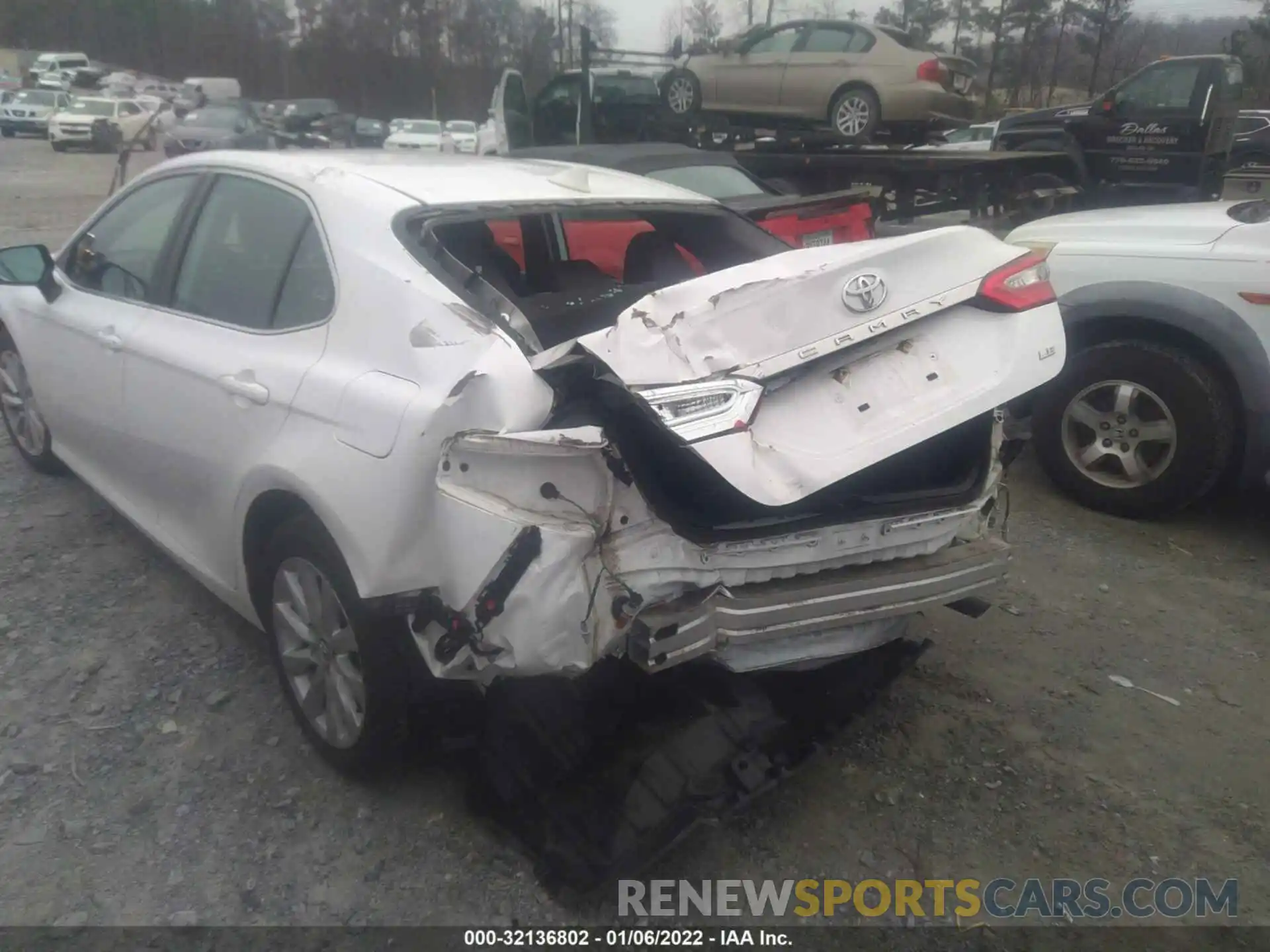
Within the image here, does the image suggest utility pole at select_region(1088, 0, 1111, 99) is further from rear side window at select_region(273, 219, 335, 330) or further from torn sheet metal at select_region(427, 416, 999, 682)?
torn sheet metal at select_region(427, 416, 999, 682)

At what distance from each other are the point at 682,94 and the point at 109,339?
33.2ft

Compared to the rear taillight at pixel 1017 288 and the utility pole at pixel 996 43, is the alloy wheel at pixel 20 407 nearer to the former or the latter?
the rear taillight at pixel 1017 288

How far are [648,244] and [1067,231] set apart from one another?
2.47 meters

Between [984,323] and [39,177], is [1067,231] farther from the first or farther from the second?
[39,177]

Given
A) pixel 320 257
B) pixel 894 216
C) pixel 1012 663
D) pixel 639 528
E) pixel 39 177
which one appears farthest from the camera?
pixel 39 177

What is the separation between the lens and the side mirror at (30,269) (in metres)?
3.90

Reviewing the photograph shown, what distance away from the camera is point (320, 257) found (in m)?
2.75

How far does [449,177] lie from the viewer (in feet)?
9.94

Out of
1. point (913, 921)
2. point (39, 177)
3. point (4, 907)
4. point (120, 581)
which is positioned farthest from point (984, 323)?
point (39, 177)

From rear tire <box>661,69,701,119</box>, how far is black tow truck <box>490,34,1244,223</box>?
186 mm

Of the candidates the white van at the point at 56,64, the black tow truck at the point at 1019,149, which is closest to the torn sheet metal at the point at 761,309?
the black tow truck at the point at 1019,149

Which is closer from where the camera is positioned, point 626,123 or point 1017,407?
point 1017,407

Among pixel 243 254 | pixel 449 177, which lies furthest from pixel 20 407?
pixel 449 177

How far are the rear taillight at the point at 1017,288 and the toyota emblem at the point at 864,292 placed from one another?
30 centimetres
